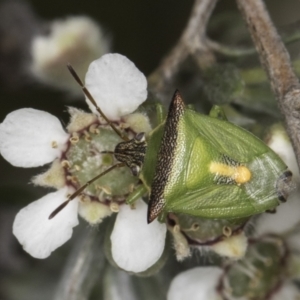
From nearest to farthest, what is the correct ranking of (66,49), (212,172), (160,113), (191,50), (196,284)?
(212,172)
(160,113)
(196,284)
(191,50)
(66,49)

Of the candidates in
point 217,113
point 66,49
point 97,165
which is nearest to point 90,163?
point 97,165

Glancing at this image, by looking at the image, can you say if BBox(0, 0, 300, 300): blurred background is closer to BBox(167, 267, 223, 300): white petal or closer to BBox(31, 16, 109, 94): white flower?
BBox(31, 16, 109, 94): white flower

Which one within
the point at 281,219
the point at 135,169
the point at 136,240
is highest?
the point at 135,169

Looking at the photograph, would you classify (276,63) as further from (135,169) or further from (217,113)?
(135,169)

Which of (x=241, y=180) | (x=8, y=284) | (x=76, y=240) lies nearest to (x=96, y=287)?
(x=76, y=240)

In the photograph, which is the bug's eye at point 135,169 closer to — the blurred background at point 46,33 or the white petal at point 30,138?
the white petal at point 30,138

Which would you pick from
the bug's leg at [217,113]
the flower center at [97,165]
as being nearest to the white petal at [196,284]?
the flower center at [97,165]
